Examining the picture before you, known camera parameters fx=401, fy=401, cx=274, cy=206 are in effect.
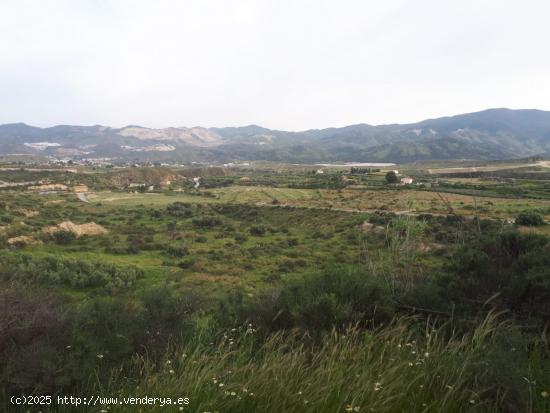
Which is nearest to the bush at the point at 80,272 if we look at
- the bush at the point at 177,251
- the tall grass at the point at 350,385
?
the bush at the point at 177,251

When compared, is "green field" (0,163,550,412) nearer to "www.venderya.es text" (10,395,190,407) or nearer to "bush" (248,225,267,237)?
"www.venderya.es text" (10,395,190,407)

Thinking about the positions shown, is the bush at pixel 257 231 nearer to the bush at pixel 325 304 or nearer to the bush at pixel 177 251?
the bush at pixel 177 251

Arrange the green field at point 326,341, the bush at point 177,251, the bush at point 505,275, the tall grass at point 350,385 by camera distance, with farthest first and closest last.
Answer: the bush at point 177,251, the bush at point 505,275, the green field at point 326,341, the tall grass at point 350,385

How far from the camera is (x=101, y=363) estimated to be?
516 cm

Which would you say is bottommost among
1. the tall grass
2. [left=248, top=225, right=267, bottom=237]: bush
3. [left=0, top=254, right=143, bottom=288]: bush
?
[left=248, top=225, right=267, bottom=237]: bush

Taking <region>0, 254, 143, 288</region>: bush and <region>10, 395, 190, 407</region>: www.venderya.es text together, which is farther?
<region>0, 254, 143, 288</region>: bush

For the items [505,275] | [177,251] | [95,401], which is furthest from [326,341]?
[177,251]

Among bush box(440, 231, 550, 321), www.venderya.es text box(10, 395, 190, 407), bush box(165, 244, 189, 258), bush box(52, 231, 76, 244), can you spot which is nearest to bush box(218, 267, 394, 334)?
bush box(440, 231, 550, 321)

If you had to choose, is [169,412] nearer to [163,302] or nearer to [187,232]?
[163,302]

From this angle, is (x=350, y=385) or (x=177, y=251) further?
(x=177, y=251)

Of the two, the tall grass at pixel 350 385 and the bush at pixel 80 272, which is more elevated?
the tall grass at pixel 350 385

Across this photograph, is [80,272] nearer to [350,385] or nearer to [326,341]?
[326,341]

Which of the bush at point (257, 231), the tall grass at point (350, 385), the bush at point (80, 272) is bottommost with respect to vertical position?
the bush at point (257, 231)

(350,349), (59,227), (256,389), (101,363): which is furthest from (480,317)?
(59,227)
